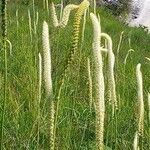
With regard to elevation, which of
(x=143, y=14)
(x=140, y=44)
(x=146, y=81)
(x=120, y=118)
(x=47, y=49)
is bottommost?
(x=143, y=14)

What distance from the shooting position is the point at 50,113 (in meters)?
1.81

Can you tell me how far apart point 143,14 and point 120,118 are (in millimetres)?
18607

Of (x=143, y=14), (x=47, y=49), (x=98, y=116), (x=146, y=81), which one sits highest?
(x=47, y=49)

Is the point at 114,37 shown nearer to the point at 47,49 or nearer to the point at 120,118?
the point at 120,118

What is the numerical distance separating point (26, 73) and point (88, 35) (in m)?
5.42

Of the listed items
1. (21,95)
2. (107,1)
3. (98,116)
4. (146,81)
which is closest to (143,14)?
(107,1)

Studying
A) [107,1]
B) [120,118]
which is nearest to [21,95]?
[120,118]

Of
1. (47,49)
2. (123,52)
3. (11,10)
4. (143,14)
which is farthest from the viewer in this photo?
(143,14)

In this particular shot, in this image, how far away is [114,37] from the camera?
11.7m

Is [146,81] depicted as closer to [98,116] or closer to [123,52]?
[123,52]

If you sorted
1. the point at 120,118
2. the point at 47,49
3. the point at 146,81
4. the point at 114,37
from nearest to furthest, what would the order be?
the point at 47,49
the point at 120,118
the point at 146,81
the point at 114,37

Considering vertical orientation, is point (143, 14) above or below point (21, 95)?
below

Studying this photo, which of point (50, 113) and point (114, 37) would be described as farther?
point (114, 37)

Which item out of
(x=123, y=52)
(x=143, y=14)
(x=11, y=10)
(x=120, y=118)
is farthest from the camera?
(x=143, y=14)
